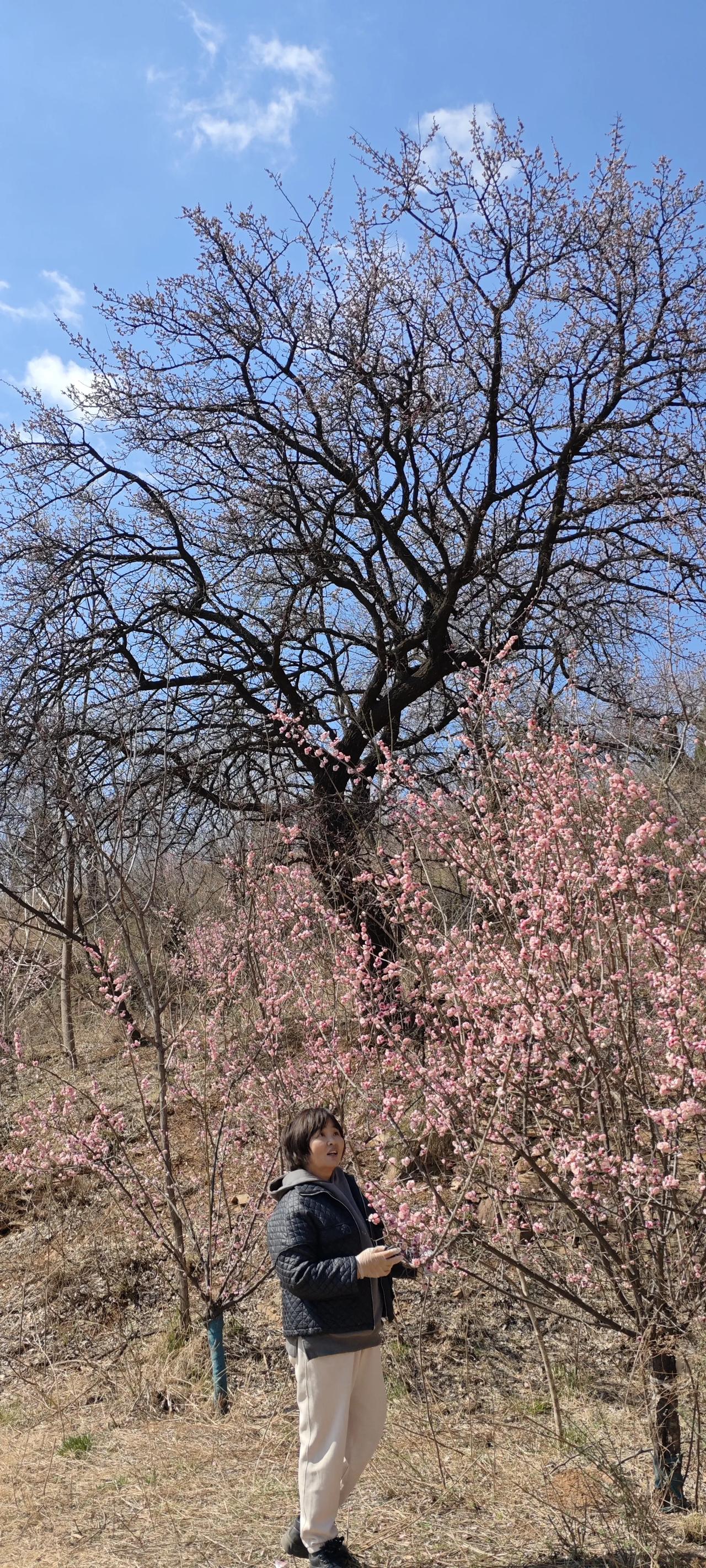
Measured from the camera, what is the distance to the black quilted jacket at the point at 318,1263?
2.96 metres

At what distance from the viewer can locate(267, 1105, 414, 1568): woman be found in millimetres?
2988

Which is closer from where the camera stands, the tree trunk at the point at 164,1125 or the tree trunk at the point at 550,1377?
the tree trunk at the point at 550,1377

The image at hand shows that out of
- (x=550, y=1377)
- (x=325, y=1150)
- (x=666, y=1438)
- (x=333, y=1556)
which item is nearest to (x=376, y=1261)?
(x=325, y=1150)

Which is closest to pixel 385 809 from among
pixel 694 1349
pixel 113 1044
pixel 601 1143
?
pixel 601 1143

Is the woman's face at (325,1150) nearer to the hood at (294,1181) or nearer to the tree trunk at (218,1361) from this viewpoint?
the hood at (294,1181)

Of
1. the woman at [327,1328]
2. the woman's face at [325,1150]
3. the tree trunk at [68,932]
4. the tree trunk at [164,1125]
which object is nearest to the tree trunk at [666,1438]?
the woman at [327,1328]

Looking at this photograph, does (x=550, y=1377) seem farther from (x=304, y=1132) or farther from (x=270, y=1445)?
(x=304, y=1132)

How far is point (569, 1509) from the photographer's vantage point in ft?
11.4

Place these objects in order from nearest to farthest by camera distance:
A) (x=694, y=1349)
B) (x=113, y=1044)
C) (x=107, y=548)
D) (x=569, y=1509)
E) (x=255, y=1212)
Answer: (x=569, y=1509) → (x=694, y=1349) → (x=255, y=1212) → (x=107, y=548) → (x=113, y=1044)

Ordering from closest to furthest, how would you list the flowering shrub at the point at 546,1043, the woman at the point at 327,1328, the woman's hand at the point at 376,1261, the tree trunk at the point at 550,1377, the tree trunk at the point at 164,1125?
1. the woman's hand at the point at 376,1261
2. the woman at the point at 327,1328
3. the flowering shrub at the point at 546,1043
4. the tree trunk at the point at 550,1377
5. the tree trunk at the point at 164,1125

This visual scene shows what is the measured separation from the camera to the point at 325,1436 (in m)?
3.01

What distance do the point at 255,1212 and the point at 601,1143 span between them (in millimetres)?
2401

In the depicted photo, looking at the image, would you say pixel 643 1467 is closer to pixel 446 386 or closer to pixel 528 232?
pixel 446 386

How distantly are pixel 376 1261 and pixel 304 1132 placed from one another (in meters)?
0.45
